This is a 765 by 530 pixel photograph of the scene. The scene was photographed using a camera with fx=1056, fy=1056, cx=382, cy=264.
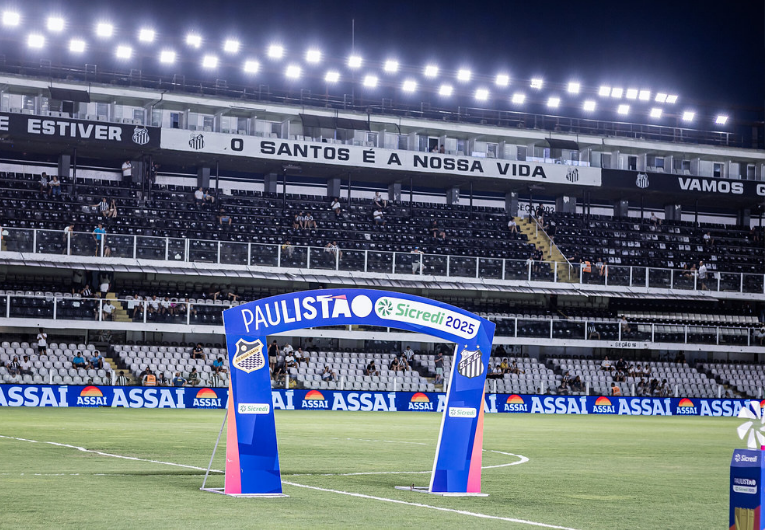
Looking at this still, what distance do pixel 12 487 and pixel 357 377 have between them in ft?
118

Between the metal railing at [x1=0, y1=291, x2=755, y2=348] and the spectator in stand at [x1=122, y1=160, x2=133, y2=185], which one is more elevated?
the spectator in stand at [x1=122, y1=160, x2=133, y2=185]

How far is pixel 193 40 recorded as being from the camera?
60719 mm

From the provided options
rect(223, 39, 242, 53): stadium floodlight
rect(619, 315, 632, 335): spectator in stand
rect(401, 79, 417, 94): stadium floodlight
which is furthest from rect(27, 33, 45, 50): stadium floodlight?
rect(619, 315, 632, 335): spectator in stand

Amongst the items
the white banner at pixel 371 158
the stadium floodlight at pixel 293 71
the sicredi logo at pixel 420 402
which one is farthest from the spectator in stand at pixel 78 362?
the stadium floodlight at pixel 293 71

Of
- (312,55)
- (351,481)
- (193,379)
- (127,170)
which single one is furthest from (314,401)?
(351,481)

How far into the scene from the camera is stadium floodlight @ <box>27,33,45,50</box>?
2239 inches

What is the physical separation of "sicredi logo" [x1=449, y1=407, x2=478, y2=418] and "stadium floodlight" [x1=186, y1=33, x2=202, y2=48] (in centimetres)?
4997

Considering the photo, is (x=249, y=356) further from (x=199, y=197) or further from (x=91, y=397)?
(x=199, y=197)

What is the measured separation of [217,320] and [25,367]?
9.29 m

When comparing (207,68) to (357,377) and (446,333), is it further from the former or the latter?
(446,333)

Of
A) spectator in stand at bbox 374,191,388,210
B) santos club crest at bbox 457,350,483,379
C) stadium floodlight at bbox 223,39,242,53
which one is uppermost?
stadium floodlight at bbox 223,39,242,53

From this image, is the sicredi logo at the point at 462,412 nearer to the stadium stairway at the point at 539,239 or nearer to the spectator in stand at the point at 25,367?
the spectator in stand at the point at 25,367

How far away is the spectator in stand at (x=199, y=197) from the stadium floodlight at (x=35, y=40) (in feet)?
38.1

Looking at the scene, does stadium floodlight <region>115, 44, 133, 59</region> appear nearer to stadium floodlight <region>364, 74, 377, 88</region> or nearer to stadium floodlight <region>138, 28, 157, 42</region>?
stadium floodlight <region>138, 28, 157, 42</region>
